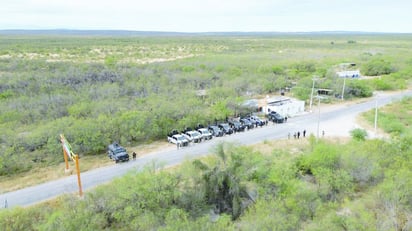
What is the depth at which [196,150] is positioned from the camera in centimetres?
2770

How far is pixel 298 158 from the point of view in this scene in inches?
917

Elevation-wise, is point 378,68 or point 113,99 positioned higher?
point 113,99

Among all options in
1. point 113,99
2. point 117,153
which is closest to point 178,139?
point 117,153

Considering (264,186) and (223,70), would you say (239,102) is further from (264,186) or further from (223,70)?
(223,70)

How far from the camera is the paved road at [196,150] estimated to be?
809 inches

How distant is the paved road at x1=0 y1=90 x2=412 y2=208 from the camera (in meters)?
20.5

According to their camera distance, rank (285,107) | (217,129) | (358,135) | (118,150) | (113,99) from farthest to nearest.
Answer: (285,107)
(113,99)
(217,129)
(358,135)
(118,150)

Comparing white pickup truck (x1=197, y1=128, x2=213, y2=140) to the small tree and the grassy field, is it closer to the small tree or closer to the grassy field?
the grassy field

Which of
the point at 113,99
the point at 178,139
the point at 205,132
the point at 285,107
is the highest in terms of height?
the point at 113,99

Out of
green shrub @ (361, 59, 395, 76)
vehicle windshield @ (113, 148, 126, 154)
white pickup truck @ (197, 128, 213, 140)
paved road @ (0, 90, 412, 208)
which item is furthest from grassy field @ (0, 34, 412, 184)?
paved road @ (0, 90, 412, 208)

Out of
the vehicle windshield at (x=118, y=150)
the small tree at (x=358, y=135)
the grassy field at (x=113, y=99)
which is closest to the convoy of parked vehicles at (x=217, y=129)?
the grassy field at (x=113, y=99)

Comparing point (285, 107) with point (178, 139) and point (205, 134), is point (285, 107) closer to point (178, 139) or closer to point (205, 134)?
point (205, 134)

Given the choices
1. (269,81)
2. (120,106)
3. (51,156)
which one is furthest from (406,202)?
(269,81)

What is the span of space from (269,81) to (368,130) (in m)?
22.1
